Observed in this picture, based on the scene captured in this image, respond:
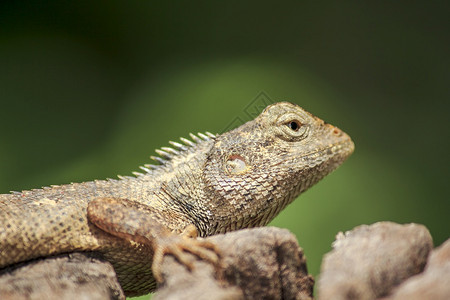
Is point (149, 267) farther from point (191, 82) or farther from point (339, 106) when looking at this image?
point (339, 106)

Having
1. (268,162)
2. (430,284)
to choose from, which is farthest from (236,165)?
(430,284)

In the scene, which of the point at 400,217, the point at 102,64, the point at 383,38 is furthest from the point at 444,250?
the point at 102,64

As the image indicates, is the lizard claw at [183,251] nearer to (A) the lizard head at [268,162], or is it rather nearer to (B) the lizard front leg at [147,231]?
(B) the lizard front leg at [147,231]

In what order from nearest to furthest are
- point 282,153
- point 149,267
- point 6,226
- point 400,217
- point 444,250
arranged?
point 444,250 < point 6,226 < point 149,267 < point 282,153 < point 400,217

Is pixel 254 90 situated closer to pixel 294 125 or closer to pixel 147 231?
pixel 294 125

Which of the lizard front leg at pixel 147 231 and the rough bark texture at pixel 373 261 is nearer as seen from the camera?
the rough bark texture at pixel 373 261

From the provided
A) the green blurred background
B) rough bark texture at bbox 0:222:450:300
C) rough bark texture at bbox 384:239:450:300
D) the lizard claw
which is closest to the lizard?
the lizard claw

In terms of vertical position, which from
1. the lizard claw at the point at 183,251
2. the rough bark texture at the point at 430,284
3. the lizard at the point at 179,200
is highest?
the lizard at the point at 179,200

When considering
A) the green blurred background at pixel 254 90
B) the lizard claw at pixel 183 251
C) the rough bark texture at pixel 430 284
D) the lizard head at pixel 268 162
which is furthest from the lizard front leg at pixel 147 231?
the green blurred background at pixel 254 90
